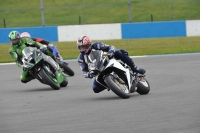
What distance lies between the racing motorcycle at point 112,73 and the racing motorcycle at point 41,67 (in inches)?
96.6

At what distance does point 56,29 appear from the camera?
99.6 feet

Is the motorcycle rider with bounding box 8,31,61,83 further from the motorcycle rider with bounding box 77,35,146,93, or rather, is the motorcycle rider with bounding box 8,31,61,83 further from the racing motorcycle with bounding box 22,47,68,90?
the motorcycle rider with bounding box 77,35,146,93

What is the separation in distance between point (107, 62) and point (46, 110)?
Result: 1.66 meters

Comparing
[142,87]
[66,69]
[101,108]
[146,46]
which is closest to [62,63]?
[66,69]

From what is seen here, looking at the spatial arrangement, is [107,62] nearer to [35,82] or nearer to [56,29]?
[35,82]

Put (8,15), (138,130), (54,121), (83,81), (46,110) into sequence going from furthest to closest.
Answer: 1. (8,15)
2. (83,81)
3. (46,110)
4. (54,121)
5. (138,130)

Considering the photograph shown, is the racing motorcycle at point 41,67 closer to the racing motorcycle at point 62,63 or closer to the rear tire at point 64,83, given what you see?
the rear tire at point 64,83

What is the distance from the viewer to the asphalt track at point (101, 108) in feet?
27.5

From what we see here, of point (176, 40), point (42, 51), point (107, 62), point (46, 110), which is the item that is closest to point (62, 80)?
point (42, 51)

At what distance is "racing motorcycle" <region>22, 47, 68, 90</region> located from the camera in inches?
562

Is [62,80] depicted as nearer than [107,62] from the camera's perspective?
No

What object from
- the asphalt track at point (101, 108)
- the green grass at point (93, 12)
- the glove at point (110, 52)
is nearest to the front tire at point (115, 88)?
the asphalt track at point (101, 108)

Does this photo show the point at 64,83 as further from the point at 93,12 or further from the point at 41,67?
the point at 93,12

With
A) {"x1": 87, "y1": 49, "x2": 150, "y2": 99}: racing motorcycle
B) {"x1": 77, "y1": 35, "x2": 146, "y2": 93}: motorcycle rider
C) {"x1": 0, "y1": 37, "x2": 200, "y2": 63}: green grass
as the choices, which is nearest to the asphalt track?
{"x1": 87, "y1": 49, "x2": 150, "y2": 99}: racing motorcycle
